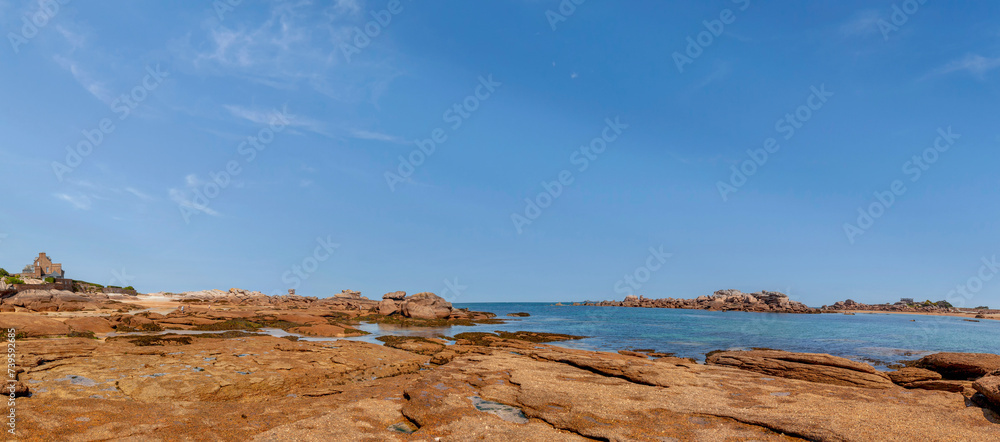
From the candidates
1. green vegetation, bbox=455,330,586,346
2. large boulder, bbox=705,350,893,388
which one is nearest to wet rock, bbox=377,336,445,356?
green vegetation, bbox=455,330,586,346

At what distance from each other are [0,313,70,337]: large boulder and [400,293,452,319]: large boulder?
45555mm

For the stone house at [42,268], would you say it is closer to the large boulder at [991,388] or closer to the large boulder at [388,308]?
the large boulder at [388,308]

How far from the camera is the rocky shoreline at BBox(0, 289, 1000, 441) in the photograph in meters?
12.0

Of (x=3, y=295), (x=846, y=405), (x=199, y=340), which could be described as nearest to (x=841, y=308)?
(x=846, y=405)

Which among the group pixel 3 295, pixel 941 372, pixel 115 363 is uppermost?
pixel 3 295

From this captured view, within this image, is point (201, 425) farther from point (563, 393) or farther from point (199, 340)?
point (199, 340)

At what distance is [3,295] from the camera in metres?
58.2

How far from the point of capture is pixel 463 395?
16.7m

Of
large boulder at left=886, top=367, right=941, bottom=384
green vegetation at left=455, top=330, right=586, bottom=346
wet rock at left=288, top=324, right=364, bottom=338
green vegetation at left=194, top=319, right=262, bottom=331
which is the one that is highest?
green vegetation at left=194, top=319, right=262, bottom=331

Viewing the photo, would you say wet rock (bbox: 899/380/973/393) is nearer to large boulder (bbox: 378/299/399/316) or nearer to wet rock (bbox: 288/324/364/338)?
wet rock (bbox: 288/324/364/338)

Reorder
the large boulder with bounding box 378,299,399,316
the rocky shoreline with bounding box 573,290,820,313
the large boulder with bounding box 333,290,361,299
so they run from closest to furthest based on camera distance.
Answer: the large boulder with bounding box 378,299,399,316, the large boulder with bounding box 333,290,361,299, the rocky shoreline with bounding box 573,290,820,313

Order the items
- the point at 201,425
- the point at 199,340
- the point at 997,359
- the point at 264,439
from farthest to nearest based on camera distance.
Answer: the point at 199,340 < the point at 997,359 < the point at 201,425 < the point at 264,439

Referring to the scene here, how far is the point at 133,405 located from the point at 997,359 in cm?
3858

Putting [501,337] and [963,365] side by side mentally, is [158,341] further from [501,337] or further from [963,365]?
[963,365]
